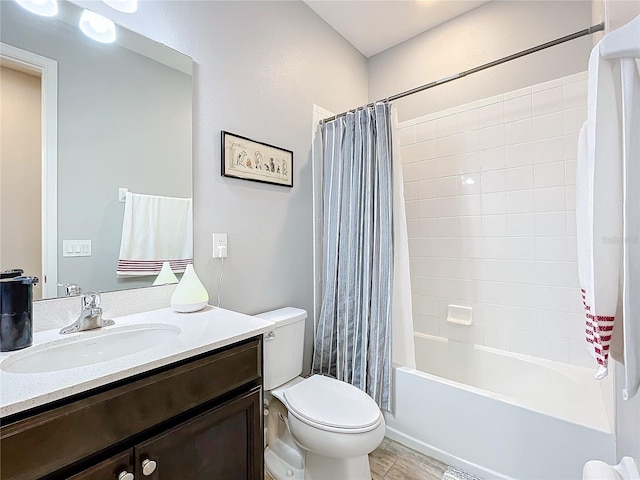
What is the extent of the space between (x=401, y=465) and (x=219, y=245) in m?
1.49

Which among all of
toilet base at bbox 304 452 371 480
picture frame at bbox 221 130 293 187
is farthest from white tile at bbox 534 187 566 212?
toilet base at bbox 304 452 371 480

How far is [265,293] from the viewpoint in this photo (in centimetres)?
174

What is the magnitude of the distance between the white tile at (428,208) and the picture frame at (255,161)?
1.08m

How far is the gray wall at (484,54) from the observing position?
178 cm

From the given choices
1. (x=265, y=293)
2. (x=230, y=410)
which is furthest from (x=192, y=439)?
(x=265, y=293)

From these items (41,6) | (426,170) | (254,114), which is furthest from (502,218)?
(41,6)

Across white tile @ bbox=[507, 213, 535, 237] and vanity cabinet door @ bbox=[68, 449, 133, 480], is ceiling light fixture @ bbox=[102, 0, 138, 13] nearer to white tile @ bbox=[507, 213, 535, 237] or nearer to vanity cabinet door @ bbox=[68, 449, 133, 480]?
vanity cabinet door @ bbox=[68, 449, 133, 480]

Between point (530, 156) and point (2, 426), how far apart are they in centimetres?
250

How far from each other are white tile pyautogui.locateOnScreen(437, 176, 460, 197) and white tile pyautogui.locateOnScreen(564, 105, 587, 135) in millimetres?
661

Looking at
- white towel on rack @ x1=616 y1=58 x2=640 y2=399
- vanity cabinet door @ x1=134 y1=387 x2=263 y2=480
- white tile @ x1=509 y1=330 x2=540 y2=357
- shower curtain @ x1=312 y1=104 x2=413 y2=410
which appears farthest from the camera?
white tile @ x1=509 y1=330 x2=540 y2=357

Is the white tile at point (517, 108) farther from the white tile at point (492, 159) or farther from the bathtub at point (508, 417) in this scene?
the bathtub at point (508, 417)

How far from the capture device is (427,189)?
7.59ft

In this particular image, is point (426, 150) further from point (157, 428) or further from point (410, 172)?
point (157, 428)

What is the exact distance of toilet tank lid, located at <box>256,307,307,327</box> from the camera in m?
1.58
